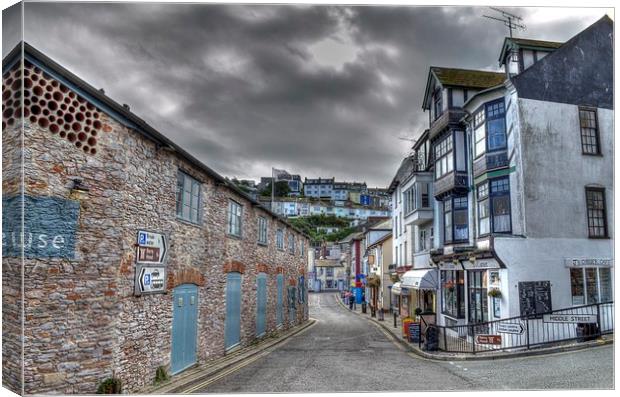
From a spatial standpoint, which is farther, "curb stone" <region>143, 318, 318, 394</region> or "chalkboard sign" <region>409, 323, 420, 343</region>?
"chalkboard sign" <region>409, 323, 420, 343</region>

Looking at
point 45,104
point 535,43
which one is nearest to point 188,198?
point 45,104

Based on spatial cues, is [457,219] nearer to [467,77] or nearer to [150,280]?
[467,77]

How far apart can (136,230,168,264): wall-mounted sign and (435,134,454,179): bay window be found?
9445 millimetres

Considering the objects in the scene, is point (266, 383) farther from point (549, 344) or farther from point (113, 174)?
point (549, 344)

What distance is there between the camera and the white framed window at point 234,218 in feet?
45.5

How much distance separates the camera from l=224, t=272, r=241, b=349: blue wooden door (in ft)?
44.7

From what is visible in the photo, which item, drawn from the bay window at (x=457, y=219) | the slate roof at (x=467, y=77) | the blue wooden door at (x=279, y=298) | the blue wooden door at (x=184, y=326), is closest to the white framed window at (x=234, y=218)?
the blue wooden door at (x=184, y=326)

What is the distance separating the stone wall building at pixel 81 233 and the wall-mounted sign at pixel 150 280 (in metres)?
0.08

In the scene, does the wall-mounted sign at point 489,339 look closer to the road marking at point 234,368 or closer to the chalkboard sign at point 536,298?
the chalkboard sign at point 536,298

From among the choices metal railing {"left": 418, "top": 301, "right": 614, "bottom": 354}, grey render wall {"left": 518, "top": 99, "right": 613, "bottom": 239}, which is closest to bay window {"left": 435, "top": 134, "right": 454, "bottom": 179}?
grey render wall {"left": 518, "top": 99, "right": 613, "bottom": 239}

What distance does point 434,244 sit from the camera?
1969 cm

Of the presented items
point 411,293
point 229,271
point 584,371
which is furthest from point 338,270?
point 584,371

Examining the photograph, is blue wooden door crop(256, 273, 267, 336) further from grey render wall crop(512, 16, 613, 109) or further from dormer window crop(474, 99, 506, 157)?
grey render wall crop(512, 16, 613, 109)

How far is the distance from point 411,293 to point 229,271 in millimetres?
14210
